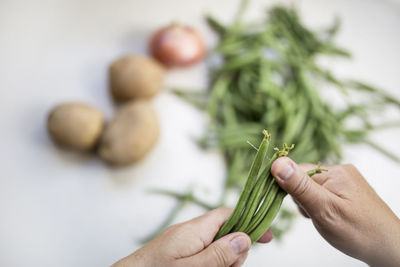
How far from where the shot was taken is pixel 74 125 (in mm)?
957

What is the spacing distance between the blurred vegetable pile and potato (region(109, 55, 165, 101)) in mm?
120

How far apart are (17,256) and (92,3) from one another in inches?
31.0

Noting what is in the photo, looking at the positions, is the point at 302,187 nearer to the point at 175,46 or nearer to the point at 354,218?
the point at 354,218

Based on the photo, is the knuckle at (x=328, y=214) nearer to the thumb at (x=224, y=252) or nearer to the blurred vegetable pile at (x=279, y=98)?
the thumb at (x=224, y=252)

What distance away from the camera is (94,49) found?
116cm

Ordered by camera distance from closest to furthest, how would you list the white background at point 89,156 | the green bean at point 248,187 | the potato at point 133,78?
the green bean at point 248,187 → the white background at point 89,156 → the potato at point 133,78

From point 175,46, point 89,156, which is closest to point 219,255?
point 89,156

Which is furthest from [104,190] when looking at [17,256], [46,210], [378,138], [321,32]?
[321,32]

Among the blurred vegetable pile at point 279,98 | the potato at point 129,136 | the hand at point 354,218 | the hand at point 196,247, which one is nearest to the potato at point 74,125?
the potato at point 129,136

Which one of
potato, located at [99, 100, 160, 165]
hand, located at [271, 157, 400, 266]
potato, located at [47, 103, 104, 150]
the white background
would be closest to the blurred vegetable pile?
the white background

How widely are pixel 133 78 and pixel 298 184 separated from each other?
2.25 feet

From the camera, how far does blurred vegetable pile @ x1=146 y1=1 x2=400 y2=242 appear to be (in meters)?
1.06

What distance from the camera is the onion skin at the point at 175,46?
3.74 feet

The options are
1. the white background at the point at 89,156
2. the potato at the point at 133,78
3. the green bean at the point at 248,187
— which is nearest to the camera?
the green bean at the point at 248,187
